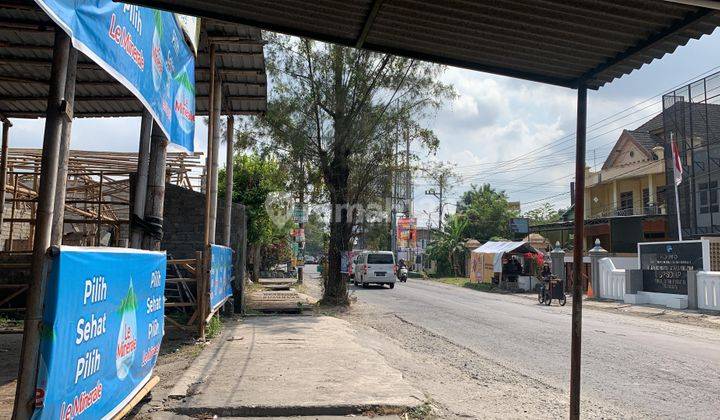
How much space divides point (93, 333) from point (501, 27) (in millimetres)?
3414

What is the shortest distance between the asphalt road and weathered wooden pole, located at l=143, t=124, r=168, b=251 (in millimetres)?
5417

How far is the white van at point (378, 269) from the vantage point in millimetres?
31750

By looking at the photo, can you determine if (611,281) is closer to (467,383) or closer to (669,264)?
(669,264)

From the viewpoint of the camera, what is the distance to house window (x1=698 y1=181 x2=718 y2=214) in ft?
96.8

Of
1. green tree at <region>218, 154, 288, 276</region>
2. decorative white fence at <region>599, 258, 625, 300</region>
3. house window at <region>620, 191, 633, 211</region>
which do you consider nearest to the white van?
green tree at <region>218, 154, 288, 276</region>

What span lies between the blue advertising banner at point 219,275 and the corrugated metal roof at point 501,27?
24.6ft

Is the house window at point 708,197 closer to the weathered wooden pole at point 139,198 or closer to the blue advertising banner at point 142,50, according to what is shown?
the blue advertising banner at point 142,50

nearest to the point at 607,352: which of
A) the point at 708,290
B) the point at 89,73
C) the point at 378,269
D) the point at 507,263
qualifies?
the point at 89,73

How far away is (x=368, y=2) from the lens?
11.4 feet

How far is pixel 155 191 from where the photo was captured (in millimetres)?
8266

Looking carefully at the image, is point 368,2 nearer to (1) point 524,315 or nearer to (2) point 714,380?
(2) point 714,380

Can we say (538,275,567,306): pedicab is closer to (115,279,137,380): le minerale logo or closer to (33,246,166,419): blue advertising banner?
(33,246,166,419): blue advertising banner

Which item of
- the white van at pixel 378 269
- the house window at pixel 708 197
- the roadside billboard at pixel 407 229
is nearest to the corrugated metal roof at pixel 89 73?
the white van at pixel 378 269

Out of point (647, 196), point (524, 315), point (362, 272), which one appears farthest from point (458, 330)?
point (647, 196)
